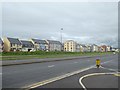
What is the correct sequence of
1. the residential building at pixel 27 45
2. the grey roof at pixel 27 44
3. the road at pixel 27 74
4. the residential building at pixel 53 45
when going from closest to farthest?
the road at pixel 27 74, the residential building at pixel 27 45, the grey roof at pixel 27 44, the residential building at pixel 53 45

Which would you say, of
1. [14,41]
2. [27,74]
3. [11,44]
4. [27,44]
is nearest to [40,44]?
[27,44]

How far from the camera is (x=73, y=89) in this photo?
29.1ft

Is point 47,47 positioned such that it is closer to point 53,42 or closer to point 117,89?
point 53,42

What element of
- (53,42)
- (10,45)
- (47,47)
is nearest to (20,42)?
(10,45)

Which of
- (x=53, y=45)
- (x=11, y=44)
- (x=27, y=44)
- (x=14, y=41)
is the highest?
(x=14, y=41)

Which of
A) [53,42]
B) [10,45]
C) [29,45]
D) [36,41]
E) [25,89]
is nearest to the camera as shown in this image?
[25,89]

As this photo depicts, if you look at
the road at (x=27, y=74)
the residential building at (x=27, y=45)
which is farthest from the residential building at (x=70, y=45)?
the road at (x=27, y=74)

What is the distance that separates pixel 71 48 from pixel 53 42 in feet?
102

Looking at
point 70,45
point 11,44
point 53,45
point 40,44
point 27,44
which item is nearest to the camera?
point 11,44

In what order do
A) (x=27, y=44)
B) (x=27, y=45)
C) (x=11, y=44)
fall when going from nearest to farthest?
(x=11, y=44) → (x=27, y=45) → (x=27, y=44)

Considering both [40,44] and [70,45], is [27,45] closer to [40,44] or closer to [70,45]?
[40,44]

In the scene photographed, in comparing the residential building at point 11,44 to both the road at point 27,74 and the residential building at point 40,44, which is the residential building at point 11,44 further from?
the road at point 27,74

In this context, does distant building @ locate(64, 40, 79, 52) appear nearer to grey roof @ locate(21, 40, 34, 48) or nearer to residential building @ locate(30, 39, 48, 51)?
residential building @ locate(30, 39, 48, 51)

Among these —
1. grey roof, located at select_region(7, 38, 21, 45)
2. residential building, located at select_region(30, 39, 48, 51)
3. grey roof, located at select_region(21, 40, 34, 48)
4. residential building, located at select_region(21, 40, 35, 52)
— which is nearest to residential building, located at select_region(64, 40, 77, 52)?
residential building, located at select_region(30, 39, 48, 51)
